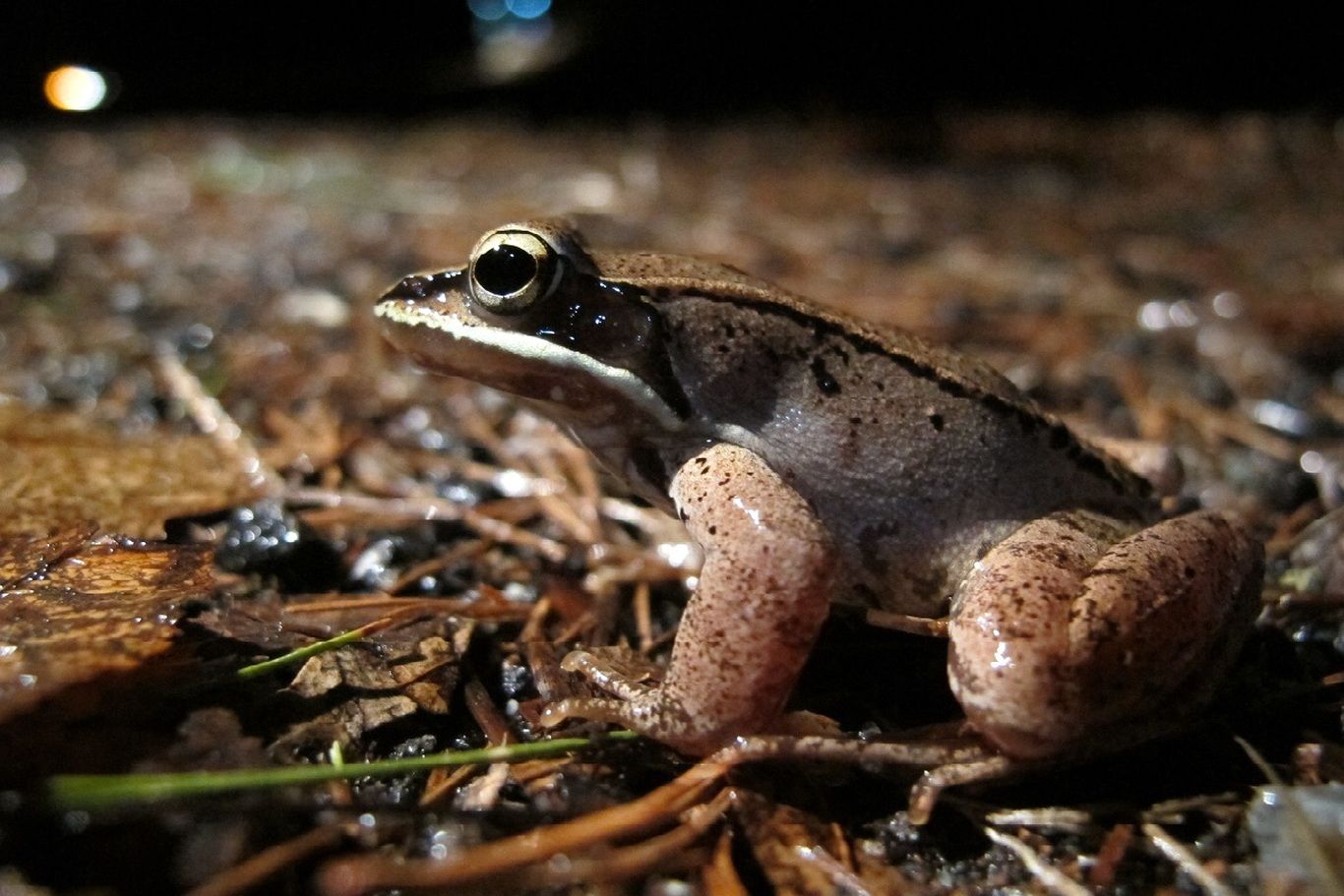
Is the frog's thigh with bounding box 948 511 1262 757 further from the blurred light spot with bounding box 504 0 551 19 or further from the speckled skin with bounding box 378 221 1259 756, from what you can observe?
the blurred light spot with bounding box 504 0 551 19

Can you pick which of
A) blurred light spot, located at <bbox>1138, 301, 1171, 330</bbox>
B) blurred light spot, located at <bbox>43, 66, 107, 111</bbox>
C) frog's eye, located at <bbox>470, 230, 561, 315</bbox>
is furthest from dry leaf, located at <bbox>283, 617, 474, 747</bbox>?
blurred light spot, located at <bbox>43, 66, 107, 111</bbox>

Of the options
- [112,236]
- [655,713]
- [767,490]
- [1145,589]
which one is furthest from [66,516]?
[112,236]

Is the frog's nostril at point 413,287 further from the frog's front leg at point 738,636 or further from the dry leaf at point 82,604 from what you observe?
the frog's front leg at point 738,636

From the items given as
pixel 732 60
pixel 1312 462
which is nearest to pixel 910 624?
pixel 1312 462

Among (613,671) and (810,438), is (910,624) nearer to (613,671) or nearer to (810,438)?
(810,438)

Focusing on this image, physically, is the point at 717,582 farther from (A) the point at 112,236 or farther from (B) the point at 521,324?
(A) the point at 112,236
